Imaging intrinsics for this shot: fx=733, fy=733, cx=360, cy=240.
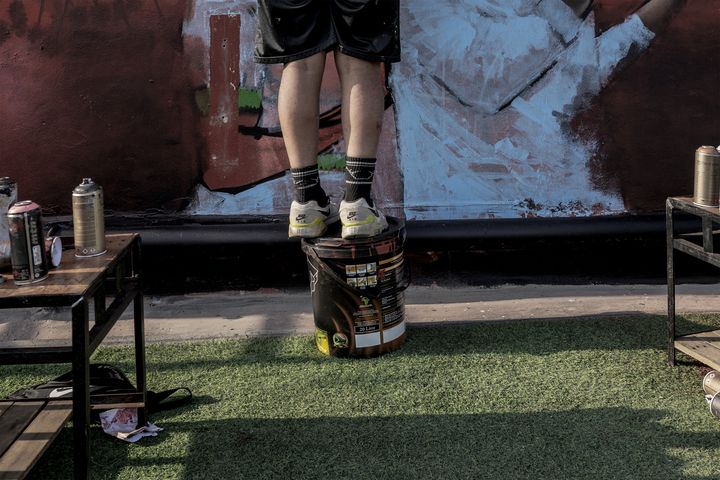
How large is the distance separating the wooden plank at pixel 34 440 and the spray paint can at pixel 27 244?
1.85 ft

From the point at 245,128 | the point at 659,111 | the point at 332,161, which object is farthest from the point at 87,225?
the point at 659,111

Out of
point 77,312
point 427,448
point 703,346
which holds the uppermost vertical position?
point 77,312

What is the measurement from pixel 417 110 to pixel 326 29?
1.29m

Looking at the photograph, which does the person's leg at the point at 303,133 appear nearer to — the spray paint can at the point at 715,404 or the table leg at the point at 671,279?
the table leg at the point at 671,279

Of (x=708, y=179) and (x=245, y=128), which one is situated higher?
(x=245, y=128)

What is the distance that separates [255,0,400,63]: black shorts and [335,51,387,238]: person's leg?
→ 78 millimetres

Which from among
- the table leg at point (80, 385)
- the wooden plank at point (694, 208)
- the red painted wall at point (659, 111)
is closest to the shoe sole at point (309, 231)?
the table leg at point (80, 385)

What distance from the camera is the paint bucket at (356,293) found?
3641 millimetres

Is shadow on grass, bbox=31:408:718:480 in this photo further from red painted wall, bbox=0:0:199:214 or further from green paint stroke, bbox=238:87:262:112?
green paint stroke, bbox=238:87:262:112

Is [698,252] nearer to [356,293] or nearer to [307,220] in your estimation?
[356,293]

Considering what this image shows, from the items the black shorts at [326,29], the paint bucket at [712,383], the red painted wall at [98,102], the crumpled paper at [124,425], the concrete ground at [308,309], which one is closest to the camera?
the crumpled paper at [124,425]

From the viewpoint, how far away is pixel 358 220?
3635mm

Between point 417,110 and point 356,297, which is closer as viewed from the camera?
point 356,297

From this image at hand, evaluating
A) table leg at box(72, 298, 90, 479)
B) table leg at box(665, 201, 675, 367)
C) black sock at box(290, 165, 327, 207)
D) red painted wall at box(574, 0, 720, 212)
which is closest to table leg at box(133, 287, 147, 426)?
table leg at box(72, 298, 90, 479)
